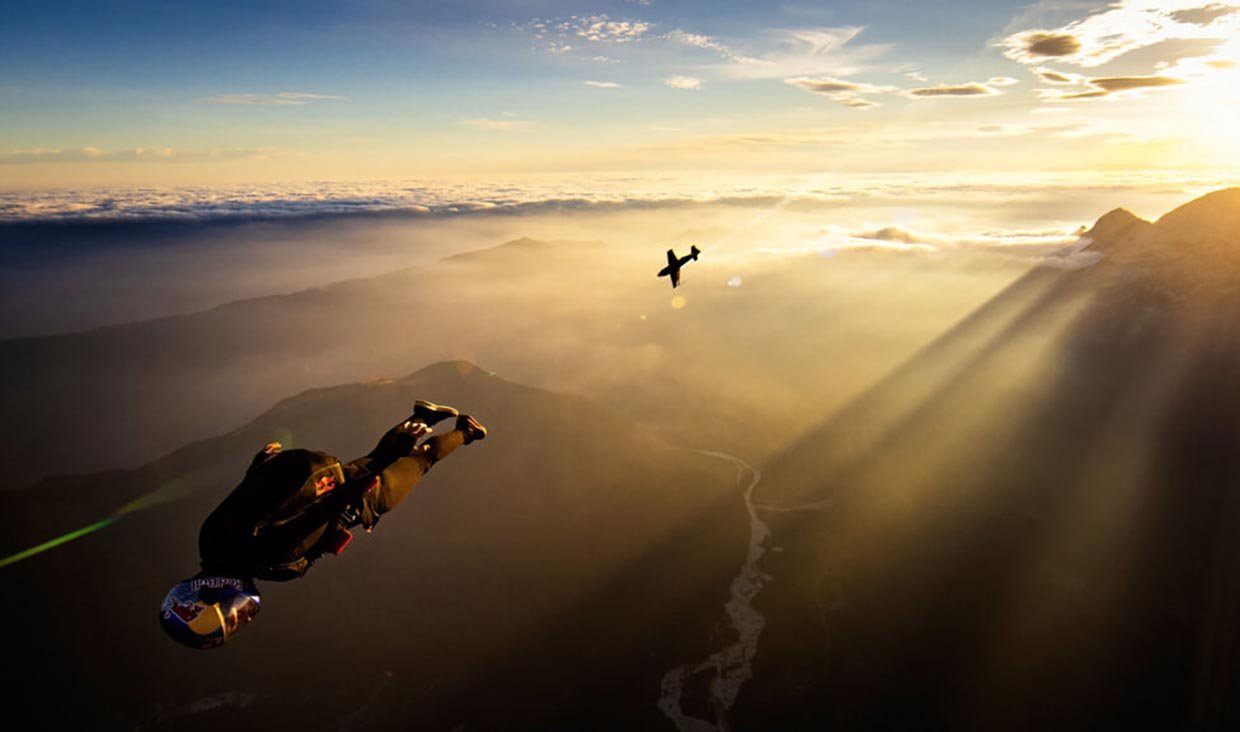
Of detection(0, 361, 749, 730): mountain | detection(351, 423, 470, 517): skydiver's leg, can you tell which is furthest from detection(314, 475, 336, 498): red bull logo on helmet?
detection(0, 361, 749, 730): mountain

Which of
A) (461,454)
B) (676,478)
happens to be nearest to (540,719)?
(676,478)

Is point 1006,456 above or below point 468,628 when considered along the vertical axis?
above

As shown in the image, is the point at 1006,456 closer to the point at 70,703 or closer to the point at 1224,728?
the point at 1224,728

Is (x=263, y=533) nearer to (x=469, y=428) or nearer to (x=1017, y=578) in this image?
(x=469, y=428)

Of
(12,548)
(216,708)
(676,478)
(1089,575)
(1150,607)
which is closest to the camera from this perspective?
(216,708)

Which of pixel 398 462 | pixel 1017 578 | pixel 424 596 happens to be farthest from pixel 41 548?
pixel 1017 578

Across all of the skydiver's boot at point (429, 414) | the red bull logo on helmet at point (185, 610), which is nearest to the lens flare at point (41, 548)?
the skydiver's boot at point (429, 414)

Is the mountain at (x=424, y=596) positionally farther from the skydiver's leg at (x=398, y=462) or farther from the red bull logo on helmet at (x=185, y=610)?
the red bull logo on helmet at (x=185, y=610)
